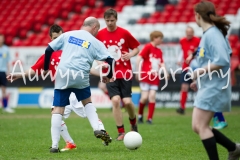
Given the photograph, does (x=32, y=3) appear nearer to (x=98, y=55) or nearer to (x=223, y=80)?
(x=98, y=55)

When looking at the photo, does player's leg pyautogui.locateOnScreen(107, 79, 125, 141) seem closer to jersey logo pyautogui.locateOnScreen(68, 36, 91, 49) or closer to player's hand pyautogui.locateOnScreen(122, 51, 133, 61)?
player's hand pyautogui.locateOnScreen(122, 51, 133, 61)

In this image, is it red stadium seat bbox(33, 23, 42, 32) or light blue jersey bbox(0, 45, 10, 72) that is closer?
light blue jersey bbox(0, 45, 10, 72)

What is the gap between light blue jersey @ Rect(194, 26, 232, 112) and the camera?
6.51 metres

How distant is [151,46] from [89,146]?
17.4ft

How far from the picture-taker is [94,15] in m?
25.8

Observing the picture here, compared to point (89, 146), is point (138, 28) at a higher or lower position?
higher

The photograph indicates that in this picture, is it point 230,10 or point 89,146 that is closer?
point 89,146

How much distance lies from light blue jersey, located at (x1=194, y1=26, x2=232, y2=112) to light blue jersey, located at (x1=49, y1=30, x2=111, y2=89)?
2.31 m

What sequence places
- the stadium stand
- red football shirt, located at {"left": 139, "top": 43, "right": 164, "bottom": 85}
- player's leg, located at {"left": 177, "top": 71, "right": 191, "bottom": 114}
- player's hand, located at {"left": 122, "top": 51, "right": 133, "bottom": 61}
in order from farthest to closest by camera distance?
the stadium stand → player's leg, located at {"left": 177, "top": 71, "right": 191, "bottom": 114} → red football shirt, located at {"left": 139, "top": 43, "right": 164, "bottom": 85} → player's hand, located at {"left": 122, "top": 51, "right": 133, "bottom": 61}

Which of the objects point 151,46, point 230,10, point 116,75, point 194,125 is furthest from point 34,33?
point 194,125

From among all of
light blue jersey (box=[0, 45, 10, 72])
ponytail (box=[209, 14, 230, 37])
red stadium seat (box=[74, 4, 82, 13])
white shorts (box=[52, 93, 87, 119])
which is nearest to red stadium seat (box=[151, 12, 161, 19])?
red stadium seat (box=[74, 4, 82, 13])

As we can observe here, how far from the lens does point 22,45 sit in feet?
81.7

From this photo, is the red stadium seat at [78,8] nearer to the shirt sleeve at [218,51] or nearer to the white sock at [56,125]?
the white sock at [56,125]

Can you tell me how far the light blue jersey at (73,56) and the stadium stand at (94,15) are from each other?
11925 millimetres
